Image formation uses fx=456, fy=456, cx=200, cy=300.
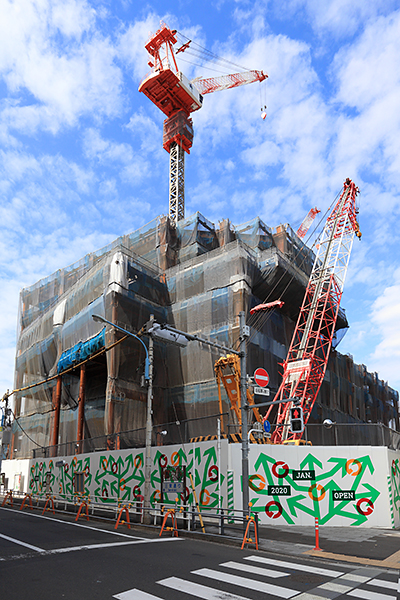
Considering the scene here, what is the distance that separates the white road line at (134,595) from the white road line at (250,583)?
6.19 ft

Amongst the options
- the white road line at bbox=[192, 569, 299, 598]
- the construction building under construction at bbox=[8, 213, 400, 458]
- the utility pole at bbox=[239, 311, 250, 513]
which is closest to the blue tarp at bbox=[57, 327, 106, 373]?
the construction building under construction at bbox=[8, 213, 400, 458]

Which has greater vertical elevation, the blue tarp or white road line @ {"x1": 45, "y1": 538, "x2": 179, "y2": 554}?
the blue tarp

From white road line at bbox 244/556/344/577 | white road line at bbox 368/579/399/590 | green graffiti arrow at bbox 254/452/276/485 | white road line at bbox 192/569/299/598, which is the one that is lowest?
white road line at bbox 244/556/344/577

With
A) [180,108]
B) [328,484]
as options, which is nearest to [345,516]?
[328,484]

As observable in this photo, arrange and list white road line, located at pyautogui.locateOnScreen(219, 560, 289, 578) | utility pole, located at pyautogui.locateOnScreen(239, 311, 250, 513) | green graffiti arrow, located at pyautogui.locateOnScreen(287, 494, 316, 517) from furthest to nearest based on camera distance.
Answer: green graffiti arrow, located at pyautogui.locateOnScreen(287, 494, 316, 517)
utility pole, located at pyautogui.locateOnScreen(239, 311, 250, 513)
white road line, located at pyautogui.locateOnScreen(219, 560, 289, 578)

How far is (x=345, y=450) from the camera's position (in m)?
20.3

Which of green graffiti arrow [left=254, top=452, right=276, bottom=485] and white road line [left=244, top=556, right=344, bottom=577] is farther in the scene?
green graffiti arrow [left=254, top=452, right=276, bottom=485]

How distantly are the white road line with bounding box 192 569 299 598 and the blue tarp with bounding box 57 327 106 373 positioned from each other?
1186 inches

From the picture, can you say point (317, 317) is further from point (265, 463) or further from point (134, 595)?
point (134, 595)

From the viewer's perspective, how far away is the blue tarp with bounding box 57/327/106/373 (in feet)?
129

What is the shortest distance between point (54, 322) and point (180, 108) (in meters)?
49.2

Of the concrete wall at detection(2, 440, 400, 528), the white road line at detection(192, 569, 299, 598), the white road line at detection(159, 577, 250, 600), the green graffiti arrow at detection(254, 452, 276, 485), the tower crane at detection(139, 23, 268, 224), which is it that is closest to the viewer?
the white road line at detection(159, 577, 250, 600)

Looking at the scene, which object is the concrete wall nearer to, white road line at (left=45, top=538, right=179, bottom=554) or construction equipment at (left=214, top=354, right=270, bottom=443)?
white road line at (left=45, top=538, right=179, bottom=554)

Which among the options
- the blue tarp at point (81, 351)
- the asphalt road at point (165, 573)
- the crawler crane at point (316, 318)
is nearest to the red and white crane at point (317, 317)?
the crawler crane at point (316, 318)
